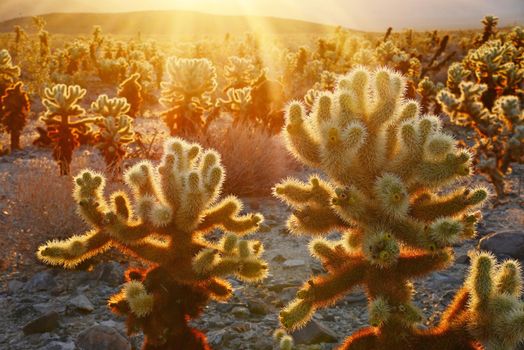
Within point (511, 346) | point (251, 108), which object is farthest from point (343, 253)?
point (251, 108)

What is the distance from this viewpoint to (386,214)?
113 inches

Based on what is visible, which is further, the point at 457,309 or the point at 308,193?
the point at 308,193

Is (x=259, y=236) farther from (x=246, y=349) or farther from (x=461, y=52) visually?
(x=461, y=52)

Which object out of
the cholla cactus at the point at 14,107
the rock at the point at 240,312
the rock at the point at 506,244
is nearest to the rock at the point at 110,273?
the rock at the point at 240,312

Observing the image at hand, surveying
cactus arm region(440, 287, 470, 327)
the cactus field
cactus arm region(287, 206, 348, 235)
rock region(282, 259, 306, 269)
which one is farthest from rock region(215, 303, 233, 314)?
cactus arm region(440, 287, 470, 327)

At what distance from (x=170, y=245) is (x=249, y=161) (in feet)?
14.7

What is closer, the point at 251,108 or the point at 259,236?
the point at 259,236

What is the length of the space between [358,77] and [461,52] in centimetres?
2892

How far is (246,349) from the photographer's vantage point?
3.82 m

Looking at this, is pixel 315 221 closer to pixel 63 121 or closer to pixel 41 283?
pixel 41 283

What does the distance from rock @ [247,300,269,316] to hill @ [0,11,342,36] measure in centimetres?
9287

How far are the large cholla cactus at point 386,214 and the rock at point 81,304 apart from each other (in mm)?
2138

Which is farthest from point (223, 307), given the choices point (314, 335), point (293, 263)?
point (293, 263)

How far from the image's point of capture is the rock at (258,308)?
435 centimetres
